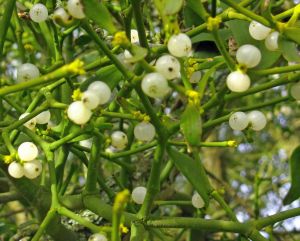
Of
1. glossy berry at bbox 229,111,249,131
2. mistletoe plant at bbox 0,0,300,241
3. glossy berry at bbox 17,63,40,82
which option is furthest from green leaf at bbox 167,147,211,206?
glossy berry at bbox 17,63,40,82

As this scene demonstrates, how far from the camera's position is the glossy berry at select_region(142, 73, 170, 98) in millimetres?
660

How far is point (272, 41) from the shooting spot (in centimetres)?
79

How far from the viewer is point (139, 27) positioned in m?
0.74

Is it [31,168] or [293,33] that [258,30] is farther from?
[31,168]

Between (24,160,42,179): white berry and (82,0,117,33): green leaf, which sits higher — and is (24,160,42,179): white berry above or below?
below

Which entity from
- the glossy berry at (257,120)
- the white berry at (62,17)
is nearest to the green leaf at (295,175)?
the glossy berry at (257,120)

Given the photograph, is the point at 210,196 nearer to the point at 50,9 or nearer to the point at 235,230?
the point at 235,230

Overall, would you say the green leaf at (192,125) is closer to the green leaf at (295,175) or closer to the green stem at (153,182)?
the green stem at (153,182)

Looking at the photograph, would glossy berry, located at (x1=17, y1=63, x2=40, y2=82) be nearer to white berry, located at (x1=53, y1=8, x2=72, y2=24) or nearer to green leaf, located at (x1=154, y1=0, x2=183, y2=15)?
white berry, located at (x1=53, y1=8, x2=72, y2=24)

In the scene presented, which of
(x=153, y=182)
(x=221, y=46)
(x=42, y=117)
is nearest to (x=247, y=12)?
(x=221, y=46)

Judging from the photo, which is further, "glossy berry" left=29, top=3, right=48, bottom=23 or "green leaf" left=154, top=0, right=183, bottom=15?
"glossy berry" left=29, top=3, right=48, bottom=23

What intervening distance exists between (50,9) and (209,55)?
1.39 ft

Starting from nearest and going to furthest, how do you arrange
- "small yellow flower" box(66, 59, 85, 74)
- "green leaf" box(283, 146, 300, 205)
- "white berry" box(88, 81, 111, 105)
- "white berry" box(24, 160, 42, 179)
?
"small yellow flower" box(66, 59, 85, 74), "white berry" box(88, 81, 111, 105), "white berry" box(24, 160, 42, 179), "green leaf" box(283, 146, 300, 205)

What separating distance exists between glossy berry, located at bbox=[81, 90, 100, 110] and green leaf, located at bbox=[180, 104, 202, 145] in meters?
0.10
